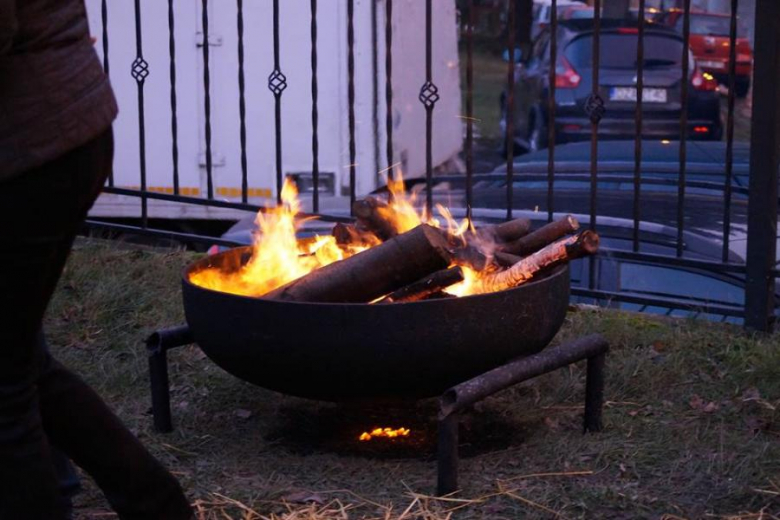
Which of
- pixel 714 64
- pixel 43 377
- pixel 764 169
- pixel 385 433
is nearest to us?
pixel 43 377

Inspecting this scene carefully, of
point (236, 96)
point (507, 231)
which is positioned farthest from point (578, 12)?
point (507, 231)

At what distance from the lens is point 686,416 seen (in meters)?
3.88

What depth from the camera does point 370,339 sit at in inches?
126

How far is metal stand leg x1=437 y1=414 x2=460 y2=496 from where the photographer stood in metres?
3.22

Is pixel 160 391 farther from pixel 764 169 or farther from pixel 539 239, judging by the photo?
pixel 764 169

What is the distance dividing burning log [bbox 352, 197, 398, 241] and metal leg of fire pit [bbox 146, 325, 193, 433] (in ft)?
2.38

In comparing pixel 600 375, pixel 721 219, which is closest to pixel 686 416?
pixel 600 375

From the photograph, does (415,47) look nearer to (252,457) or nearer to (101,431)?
(252,457)

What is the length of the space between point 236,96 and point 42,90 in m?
6.08

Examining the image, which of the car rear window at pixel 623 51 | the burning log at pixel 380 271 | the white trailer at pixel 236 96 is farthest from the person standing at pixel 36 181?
the car rear window at pixel 623 51

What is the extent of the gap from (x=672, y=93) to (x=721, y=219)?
8814 millimetres

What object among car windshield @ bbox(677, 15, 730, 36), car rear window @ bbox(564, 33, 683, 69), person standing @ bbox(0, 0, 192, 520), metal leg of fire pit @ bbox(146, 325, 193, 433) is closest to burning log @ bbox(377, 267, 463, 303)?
metal leg of fire pit @ bbox(146, 325, 193, 433)

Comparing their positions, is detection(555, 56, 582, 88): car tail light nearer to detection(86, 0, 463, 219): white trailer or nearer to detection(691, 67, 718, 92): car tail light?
detection(691, 67, 718, 92): car tail light

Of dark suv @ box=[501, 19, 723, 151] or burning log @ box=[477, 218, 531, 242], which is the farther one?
dark suv @ box=[501, 19, 723, 151]
